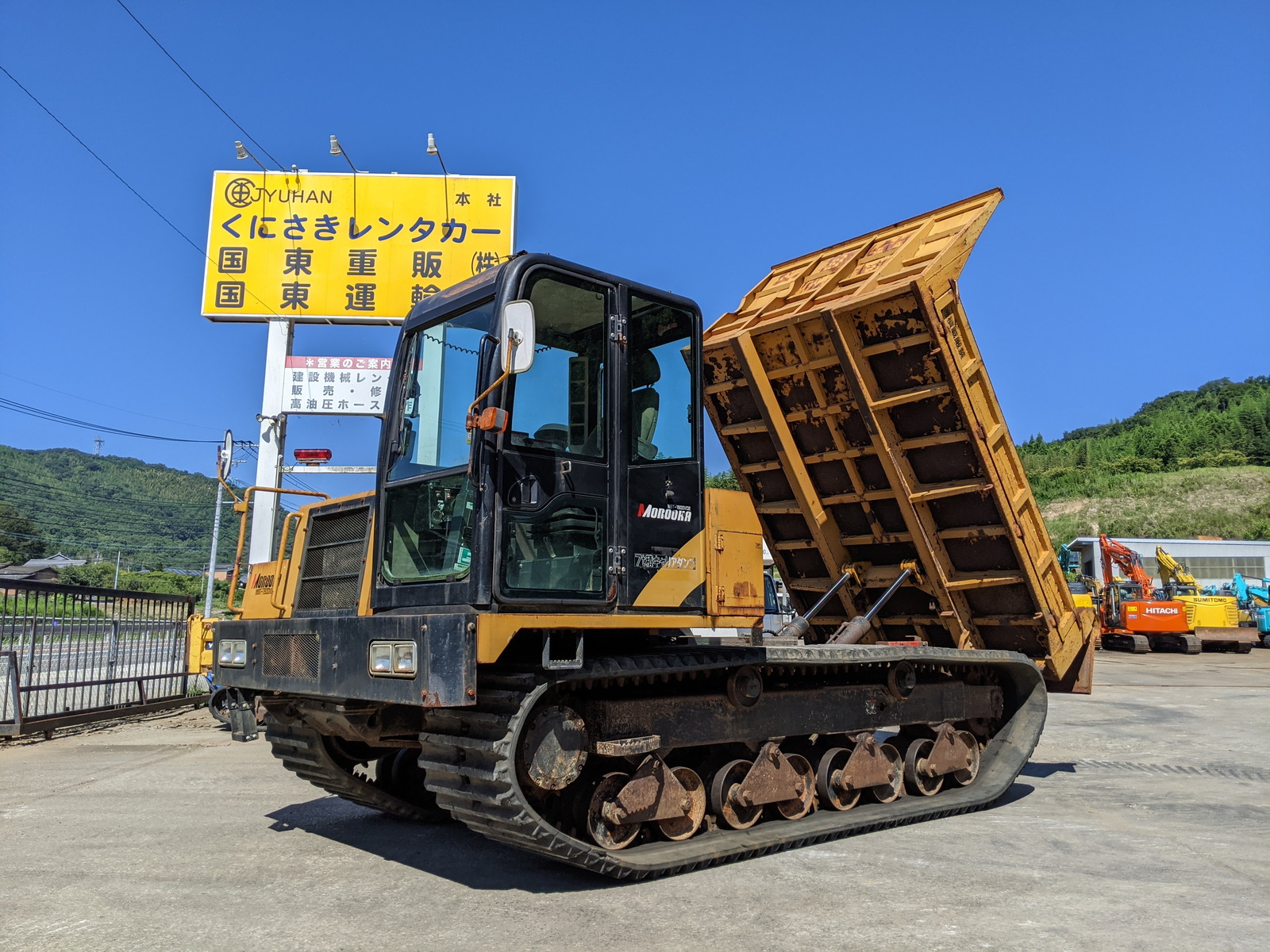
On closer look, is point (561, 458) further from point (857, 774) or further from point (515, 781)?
point (857, 774)

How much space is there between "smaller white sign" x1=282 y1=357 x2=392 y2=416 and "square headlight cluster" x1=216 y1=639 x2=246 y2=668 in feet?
31.0

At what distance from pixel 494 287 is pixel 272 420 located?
36.8 ft

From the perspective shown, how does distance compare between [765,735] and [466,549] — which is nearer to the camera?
[466,549]

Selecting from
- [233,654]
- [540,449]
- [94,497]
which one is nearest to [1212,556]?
[540,449]

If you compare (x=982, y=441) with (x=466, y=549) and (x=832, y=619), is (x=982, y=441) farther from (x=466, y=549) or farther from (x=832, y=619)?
(x=466, y=549)

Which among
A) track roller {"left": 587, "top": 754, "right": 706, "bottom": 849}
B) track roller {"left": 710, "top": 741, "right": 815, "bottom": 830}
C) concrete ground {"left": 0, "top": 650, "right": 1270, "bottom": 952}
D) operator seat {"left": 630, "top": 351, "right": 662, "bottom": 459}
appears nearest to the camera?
concrete ground {"left": 0, "top": 650, "right": 1270, "bottom": 952}

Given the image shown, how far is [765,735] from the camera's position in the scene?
5891 mm

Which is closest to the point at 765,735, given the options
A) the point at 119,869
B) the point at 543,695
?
the point at 543,695

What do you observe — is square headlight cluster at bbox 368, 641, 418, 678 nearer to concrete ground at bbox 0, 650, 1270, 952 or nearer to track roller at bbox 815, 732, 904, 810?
concrete ground at bbox 0, 650, 1270, 952

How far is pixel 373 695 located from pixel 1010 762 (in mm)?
5363

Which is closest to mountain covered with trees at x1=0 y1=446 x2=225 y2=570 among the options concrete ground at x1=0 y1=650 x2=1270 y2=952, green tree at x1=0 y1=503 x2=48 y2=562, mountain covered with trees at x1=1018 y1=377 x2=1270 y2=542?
green tree at x1=0 y1=503 x2=48 y2=562

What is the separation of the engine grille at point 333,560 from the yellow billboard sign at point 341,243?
9.99m

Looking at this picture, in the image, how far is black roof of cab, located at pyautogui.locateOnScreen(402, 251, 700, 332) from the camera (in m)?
4.86

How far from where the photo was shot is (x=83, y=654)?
11.2 metres
